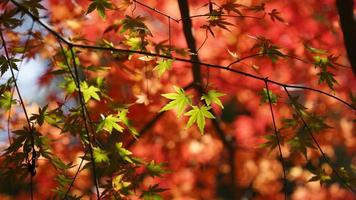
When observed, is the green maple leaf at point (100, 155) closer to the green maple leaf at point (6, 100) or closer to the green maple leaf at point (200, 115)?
the green maple leaf at point (200, 115)

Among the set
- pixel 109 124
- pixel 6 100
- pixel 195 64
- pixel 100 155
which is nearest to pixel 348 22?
pixel 195 64

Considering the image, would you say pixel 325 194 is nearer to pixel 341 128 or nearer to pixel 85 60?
pixel 341 128

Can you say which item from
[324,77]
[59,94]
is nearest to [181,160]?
[59,94]

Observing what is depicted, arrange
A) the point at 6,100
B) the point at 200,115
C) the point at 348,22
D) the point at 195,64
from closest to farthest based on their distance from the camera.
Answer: the point at 200,115 < the point at 6,100 < the point at 348,22 < the point at 195,64

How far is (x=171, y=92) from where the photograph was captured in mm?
4039

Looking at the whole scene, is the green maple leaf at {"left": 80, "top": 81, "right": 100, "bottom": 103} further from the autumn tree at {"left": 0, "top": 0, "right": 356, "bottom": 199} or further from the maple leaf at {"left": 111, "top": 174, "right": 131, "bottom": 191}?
the maple leaf at {"left": 111, "top": 174, "right": 131, "bottom": 191}

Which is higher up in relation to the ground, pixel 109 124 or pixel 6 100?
pixel 6 100

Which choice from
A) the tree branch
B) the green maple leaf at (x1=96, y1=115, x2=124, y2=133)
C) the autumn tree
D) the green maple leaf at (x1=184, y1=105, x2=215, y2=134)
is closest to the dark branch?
the autumn tree

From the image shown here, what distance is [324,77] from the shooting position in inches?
90.3

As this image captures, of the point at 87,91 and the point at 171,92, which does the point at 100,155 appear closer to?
the point at 87,91

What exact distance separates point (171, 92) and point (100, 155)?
2114mm

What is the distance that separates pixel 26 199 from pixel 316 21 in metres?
6.27

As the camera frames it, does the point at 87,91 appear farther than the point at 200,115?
Yes

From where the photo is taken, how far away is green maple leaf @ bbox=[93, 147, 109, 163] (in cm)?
196
